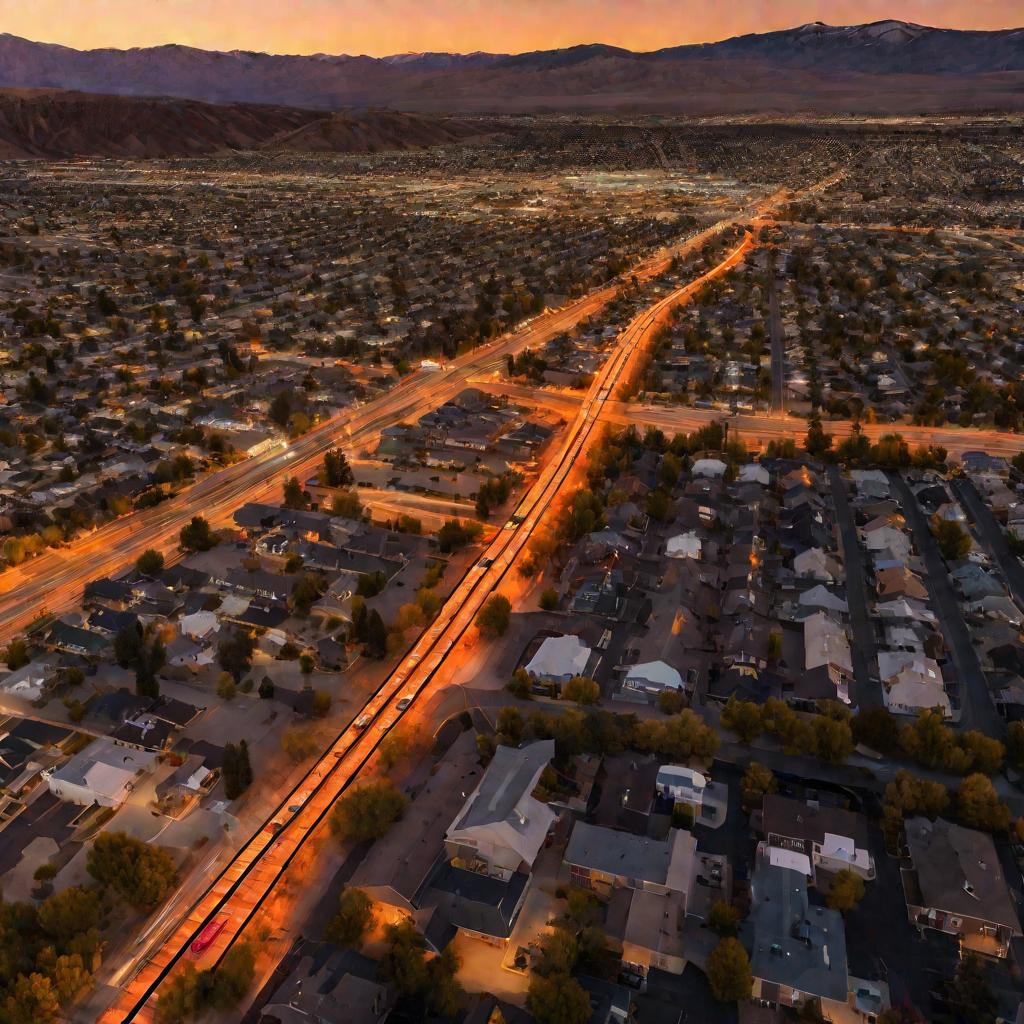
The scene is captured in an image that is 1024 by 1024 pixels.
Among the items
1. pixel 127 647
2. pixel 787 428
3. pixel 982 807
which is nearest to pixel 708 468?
pixel 787 428

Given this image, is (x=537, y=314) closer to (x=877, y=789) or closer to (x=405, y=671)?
(x=405, y=671)

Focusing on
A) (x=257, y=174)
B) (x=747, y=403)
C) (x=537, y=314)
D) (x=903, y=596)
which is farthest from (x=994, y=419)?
(x=257, y=174)

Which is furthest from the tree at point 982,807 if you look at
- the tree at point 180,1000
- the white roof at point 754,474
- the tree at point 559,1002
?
the tree at point 180,1000

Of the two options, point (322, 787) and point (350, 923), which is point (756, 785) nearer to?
point (350, 923)

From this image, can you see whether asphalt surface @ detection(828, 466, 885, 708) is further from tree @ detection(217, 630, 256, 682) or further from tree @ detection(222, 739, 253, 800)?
tree @ detection(217, 630, 256, 682)

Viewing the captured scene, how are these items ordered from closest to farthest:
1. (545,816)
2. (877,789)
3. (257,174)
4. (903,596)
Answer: (545,816)
(877,789)
(903,596)
(257,174)

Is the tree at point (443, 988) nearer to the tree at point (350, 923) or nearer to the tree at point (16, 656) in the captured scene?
the tree at point (350, 923)
